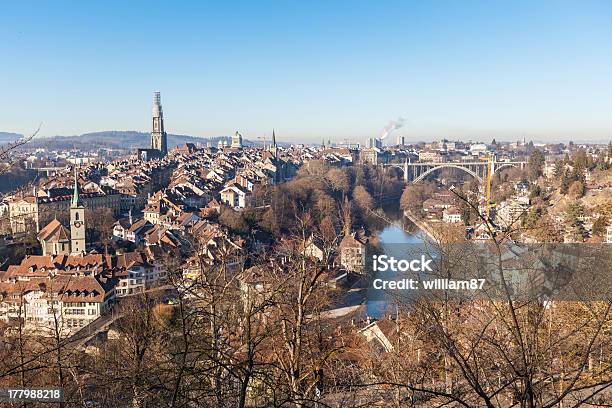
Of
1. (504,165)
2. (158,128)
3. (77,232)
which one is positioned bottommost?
(77,232)

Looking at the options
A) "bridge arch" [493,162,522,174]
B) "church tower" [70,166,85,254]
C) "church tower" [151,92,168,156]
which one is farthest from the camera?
"church tower" [151,92,168,156]

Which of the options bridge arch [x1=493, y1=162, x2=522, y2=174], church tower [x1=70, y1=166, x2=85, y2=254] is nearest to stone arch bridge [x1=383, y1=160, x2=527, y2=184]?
bridge arch [x1=493, y1=162, x2=522, y2=174]

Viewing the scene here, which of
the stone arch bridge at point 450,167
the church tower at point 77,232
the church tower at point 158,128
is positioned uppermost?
the church tower at point 158,128

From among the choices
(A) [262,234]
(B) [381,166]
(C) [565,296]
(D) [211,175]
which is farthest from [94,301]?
(B) [381,166]

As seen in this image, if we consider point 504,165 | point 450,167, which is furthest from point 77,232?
point 450,167

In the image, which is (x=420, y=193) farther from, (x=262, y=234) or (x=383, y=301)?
(x=383, y=301)

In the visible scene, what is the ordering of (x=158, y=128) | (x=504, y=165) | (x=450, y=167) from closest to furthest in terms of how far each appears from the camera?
(x=504, y=165) < (x=450, y=167) < (x=158, y=128)

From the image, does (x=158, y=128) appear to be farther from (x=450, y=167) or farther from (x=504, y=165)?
(x=504, y=165)

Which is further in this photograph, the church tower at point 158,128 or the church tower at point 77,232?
the church tower at point 158,128

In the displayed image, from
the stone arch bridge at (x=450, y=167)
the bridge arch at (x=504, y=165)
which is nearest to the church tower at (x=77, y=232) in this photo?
the stone arch bridge at (x=450, y=167)

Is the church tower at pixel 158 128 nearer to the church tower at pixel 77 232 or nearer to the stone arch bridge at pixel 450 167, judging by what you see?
the stone arch bridge at pixel 450 167

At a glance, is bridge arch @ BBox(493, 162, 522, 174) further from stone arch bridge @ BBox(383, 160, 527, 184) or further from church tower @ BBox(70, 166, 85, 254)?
church tower @ BBox(70, 166, 85, 254)
